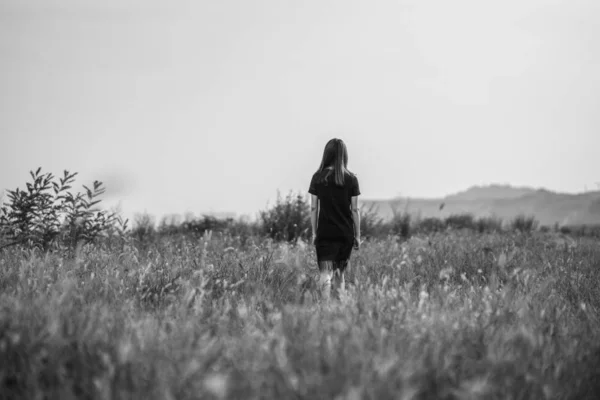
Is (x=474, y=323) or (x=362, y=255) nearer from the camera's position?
(x=474, y=323)

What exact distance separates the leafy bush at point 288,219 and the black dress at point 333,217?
Answer: 4749 mm

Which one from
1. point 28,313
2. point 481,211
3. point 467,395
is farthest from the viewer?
point 481,211

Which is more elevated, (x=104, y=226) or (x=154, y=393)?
(x=104, y=226)

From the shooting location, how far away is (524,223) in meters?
16.7

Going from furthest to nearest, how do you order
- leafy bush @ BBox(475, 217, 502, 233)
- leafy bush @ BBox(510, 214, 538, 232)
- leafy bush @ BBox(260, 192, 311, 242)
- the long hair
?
1. leafy bush @ BBox(510, 214, 538, 232)
2. leafy bush @ BBox(475, 217, 502, 233)
3. leafy bush @ BBox(260, 192, 311, 242)
4. the long hair

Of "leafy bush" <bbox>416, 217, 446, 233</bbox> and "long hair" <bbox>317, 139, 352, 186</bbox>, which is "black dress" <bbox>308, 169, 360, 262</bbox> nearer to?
"long hair" <bbox>317, 139, 352, 186</bbox>

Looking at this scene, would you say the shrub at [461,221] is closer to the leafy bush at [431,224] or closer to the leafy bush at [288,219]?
the leafy bush at [431,224]

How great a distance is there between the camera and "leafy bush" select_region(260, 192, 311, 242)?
35.6 ft

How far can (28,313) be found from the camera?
10.8 ft

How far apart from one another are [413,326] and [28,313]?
2.31 m

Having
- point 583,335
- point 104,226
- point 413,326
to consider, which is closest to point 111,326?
point 413,326

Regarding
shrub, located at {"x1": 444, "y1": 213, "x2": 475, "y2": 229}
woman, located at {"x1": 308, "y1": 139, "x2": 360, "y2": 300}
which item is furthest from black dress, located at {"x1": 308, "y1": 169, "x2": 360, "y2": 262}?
shrub, located at {"x1": 444, "y1": 213, "x2": 475, "y2": 229}

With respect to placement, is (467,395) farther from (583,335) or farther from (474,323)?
(583,335)

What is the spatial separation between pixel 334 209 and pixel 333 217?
89 millimetres
